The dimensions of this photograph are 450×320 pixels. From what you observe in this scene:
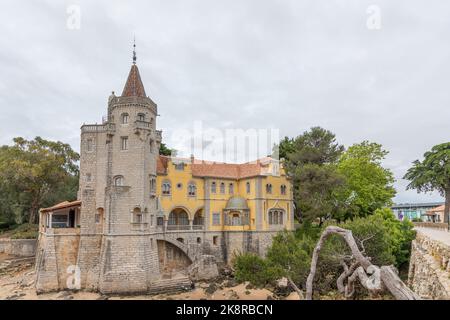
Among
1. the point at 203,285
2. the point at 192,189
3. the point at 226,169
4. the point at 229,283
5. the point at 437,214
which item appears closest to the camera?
the point at 203,285

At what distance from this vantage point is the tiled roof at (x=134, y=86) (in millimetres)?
33750

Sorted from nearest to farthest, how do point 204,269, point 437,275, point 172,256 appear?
1. point 437,275
2. point 204,269
3. point 172,256

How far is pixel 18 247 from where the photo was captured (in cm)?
4353

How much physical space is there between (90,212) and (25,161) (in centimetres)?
1742

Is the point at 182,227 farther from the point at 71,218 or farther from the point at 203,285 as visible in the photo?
the point at 71,218

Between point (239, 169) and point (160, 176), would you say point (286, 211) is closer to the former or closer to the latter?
point (239, 169)

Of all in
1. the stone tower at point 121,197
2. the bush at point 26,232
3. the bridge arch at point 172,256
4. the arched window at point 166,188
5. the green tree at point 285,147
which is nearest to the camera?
the stone tower at point 121,197

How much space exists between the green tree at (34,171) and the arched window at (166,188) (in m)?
18.1

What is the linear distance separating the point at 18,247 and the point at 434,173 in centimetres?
5707

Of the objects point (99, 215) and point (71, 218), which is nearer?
point (99, 215)

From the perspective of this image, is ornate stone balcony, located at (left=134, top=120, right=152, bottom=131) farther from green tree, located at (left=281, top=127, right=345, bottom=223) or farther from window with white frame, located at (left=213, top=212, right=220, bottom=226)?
green tree, located at (left=281, top=127, right=345, bottom=223)

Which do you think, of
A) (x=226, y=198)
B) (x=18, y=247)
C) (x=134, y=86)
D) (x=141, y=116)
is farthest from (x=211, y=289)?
(x=18, y=247)

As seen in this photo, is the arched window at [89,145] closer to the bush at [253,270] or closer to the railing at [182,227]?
the railing at [182,227]

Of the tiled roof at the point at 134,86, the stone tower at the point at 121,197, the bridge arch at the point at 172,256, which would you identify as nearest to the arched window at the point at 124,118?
the stone tower at the point at 121,197
